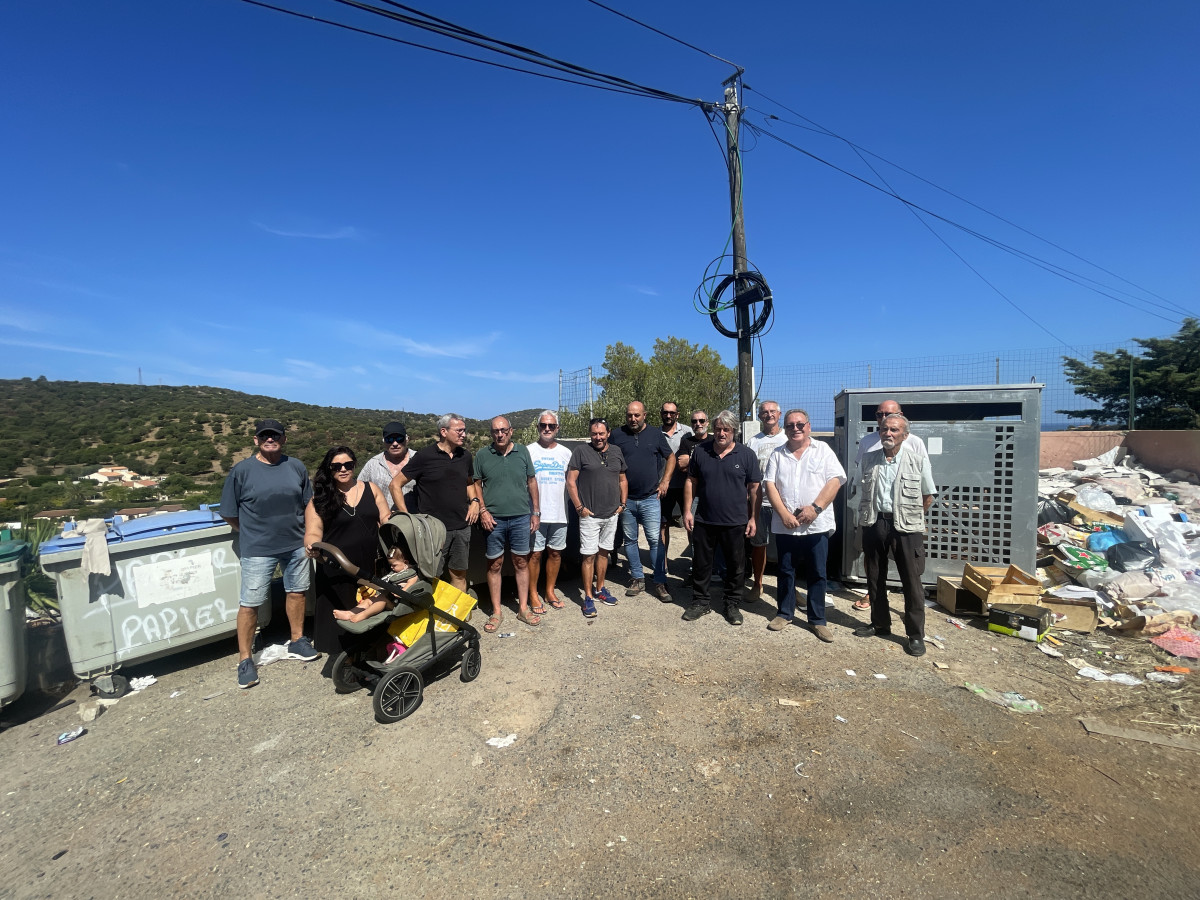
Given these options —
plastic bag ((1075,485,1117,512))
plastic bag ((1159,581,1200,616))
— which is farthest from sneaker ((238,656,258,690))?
plastic bag ((1075,485,1117,512))

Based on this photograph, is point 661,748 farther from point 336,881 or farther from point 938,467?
point 938,467

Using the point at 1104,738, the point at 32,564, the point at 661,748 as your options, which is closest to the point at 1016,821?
the point at 1104,738

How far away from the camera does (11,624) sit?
372 cm

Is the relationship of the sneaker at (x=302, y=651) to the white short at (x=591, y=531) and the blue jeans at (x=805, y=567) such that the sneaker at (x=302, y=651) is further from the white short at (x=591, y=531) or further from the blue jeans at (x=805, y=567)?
the blue jeans at (x=805, y=567)

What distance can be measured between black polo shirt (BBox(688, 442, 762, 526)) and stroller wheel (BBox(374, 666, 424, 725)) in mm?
2907

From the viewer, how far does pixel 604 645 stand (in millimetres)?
4887

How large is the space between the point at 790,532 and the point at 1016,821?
260cm

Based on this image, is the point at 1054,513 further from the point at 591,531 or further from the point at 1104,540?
the point at 591,531

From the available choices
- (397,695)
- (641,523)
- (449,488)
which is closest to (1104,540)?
(641,523)

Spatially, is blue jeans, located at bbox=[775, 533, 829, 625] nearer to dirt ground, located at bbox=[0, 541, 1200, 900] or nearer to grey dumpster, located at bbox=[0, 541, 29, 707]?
dirt ground, located at bbox=[0, 541, 1200, 900]

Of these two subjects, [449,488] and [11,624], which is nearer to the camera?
[11,624]

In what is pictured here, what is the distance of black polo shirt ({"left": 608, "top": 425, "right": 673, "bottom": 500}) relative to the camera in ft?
19.8

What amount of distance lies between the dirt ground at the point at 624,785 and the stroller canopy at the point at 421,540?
3.10ft

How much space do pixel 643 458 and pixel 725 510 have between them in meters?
1.13
